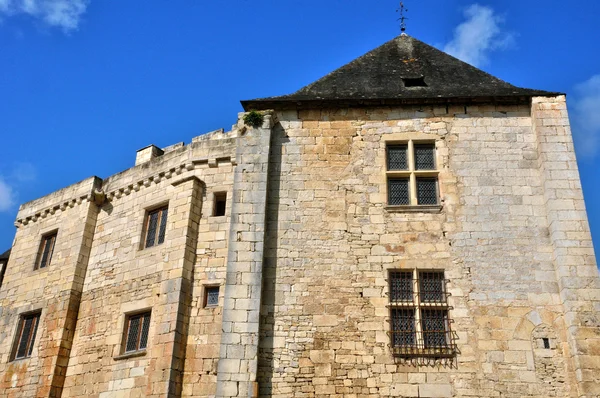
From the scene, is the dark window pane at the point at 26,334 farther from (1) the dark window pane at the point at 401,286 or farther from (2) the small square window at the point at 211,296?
(1) the dark window pane at the point at 401,286

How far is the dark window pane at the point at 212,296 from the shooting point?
12.4 metres

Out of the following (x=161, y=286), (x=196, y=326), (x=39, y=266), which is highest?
(x=39, y=266)

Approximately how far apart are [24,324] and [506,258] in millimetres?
11188

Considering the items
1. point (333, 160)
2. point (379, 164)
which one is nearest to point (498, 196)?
point (379, 164)

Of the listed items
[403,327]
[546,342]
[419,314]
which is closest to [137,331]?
[403,327]

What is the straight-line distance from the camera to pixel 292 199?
12633 mm

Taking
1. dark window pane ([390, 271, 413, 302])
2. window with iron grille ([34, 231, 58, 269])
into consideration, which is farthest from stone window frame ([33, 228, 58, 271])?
dark window pane ([390, 271, 413, 302])

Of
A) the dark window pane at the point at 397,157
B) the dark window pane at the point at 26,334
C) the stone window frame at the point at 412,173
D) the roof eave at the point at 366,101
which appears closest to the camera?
the stone window frame at the point at 412,173

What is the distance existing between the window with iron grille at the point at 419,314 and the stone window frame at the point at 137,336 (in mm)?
4846

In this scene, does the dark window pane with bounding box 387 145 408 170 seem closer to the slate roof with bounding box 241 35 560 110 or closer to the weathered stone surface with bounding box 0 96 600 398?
the weathered stone surface with bounding box 0 96 600 398

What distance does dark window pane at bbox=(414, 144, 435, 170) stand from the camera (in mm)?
12797

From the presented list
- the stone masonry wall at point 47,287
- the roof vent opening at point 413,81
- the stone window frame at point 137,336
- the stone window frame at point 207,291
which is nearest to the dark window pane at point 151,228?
the stone window frame at point 137,336

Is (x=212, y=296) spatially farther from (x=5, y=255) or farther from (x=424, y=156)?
(x=5, y=255)

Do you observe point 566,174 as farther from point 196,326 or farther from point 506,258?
point 196,326
